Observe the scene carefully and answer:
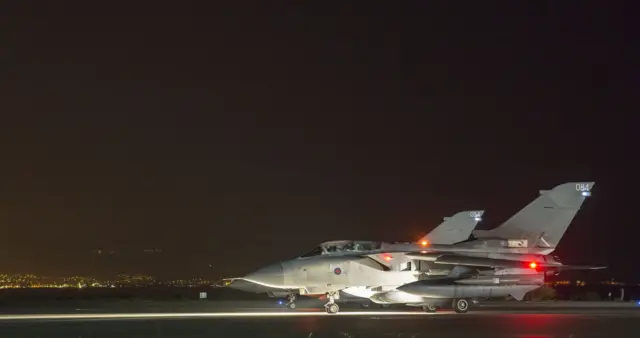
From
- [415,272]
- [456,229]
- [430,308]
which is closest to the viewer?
[430,308]

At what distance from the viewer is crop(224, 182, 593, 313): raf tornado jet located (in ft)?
108

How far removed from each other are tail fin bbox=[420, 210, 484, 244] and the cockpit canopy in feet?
23.1

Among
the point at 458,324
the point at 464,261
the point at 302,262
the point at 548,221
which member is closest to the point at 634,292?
the point at 548,221

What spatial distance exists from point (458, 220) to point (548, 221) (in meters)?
4.84

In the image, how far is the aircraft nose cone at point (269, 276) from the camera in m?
33.2

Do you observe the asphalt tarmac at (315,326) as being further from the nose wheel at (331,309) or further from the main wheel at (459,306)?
the main wheel at (459,306)

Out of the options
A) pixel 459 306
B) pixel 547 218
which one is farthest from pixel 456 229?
pixel 459 306

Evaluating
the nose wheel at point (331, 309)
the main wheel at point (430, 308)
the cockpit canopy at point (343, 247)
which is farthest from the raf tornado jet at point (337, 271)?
the main wheel at point (430, 308)

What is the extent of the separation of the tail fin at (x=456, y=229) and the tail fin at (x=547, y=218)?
1.78 metres

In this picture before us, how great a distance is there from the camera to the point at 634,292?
60.4 m

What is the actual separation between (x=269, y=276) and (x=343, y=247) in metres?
3.68

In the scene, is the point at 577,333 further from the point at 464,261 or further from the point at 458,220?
the point at 458,220

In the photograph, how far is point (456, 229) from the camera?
40.6 meters

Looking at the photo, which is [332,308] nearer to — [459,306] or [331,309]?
[331,309]
